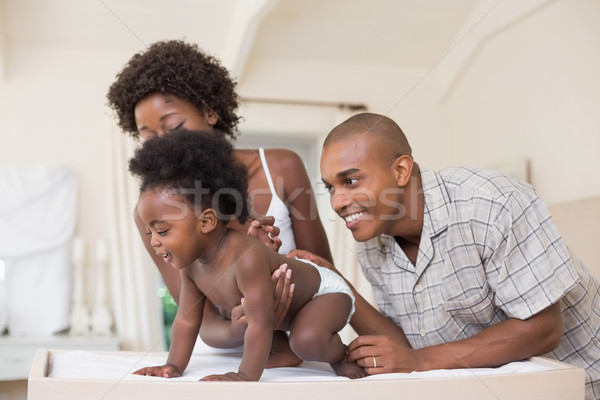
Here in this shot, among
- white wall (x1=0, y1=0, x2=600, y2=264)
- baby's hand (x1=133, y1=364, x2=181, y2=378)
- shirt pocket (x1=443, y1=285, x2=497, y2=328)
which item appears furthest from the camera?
white wall (x1=0, y1=0, x2=600, y2=264)

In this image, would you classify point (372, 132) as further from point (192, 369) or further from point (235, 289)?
point (192, 369)

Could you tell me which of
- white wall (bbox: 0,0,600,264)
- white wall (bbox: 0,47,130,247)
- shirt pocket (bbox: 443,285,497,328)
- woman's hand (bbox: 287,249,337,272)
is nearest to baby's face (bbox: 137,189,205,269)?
woman's hand (bbox: 287,249,337,272)

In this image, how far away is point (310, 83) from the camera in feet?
15.1

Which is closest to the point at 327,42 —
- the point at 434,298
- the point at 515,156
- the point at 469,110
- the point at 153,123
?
the point at 469,110

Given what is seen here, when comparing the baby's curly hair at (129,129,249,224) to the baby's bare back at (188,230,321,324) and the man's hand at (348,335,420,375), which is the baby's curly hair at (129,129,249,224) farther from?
the man's hand at (348,335,420,375)

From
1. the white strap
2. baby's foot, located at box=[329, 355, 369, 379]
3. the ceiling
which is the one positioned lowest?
baby's foot, located at box=[329, 355, 369, 379]

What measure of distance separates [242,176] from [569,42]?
2868 mm

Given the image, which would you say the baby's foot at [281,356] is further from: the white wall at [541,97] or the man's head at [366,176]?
the white wall at [541,97]

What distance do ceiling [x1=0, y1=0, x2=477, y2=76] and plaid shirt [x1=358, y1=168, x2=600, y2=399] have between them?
242 centimetres

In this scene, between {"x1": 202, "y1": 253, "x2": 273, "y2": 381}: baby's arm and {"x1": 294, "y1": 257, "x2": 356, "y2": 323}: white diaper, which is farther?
{"x1": 294, "y1": 257, "x2": 356, "y2": 323}: white diaper

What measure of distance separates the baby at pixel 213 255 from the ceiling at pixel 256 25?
2449mm

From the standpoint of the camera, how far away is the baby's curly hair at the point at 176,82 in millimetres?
1639

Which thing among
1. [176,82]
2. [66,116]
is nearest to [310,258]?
[176,82]

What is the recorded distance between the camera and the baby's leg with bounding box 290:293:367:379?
3.94ft
